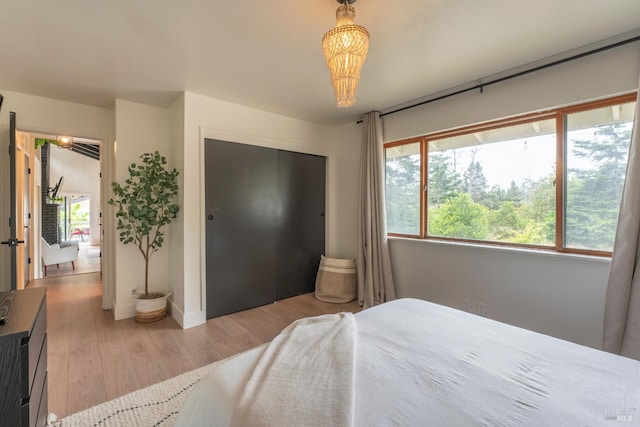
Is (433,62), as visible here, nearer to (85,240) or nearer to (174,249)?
(174,249)

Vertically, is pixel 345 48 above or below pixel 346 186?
above

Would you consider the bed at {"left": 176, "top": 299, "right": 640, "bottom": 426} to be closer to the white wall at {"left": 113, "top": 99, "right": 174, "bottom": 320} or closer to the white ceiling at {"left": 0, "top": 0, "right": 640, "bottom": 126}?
the white ceiling at {"left": 0, "top": 0, "right": 640, "bottom": 126}

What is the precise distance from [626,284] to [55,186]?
38.2 feet

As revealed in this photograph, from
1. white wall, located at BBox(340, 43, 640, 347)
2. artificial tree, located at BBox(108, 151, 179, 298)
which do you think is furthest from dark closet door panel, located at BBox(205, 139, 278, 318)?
Result: white wall, located at BBox(340, 43, 640, 347)

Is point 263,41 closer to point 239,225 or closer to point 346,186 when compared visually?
point 239,225

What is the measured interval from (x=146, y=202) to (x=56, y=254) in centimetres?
397

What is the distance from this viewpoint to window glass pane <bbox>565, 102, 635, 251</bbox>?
2.04 m

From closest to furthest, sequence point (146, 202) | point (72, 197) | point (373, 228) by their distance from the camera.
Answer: point (146, 202) < point (373, 228) < point (72, 197)

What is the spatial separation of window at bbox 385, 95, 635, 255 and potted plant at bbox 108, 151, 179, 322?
264 centimetres

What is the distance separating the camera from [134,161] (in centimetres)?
307

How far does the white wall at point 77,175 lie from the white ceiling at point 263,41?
753 cm

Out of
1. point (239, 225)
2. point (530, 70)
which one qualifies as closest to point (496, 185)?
point (530, 70)

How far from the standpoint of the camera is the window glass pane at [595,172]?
204 cm

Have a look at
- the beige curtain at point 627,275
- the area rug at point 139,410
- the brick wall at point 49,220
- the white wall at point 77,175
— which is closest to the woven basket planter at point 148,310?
the area rug at point 139,410
